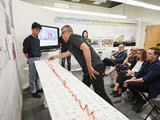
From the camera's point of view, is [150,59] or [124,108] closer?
[150,59]

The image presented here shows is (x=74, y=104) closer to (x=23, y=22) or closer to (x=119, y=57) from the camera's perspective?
(x=23, y=22)

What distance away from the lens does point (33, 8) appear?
2.85 m

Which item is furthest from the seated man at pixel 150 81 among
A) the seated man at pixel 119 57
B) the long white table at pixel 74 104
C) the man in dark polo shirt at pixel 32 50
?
the man in dark polo shirt at pixel 32 50

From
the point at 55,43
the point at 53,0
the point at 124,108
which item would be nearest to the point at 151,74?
the point at 124,108

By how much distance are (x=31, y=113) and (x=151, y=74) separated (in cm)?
214

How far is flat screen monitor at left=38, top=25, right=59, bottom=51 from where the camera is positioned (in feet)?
9.46

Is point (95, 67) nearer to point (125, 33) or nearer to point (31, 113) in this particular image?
point (31, 113)

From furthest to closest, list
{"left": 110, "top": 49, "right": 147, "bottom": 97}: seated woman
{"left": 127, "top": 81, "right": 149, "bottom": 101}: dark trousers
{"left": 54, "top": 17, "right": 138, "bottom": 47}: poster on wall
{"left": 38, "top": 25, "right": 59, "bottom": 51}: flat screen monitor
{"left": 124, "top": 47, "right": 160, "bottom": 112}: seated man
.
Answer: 1. {"left": 54, "top": 17, "right": 138, "bottom": 47}: poster on wall
2. {"left": 38, "top": 25, "right": 59, "bottom": 51}: flat screen monitor
3. {"left": 110, "top": 49, "right": 147, "bottom": 97}: seated woman
4. {"left": 127, "top": 81, "right": 149, "bottom": 101}: dark trousers
5. {"left": 124, "top": 47, "right": 160, "bottom": 112}: seated man

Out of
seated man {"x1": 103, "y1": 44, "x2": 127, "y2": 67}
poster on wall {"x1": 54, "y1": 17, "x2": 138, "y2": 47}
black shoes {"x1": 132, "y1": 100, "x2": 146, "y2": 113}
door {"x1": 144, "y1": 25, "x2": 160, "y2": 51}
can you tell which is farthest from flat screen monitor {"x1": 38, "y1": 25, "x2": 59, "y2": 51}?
door {"x1": 144, "y1": 25, "x2": 160, "y2": 51}

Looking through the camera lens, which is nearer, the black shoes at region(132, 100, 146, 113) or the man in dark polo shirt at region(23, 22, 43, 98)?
the black shoes at region(132, 100, 146, 113)

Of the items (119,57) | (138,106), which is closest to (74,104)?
(138,106)

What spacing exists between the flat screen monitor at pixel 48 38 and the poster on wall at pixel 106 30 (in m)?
1.05

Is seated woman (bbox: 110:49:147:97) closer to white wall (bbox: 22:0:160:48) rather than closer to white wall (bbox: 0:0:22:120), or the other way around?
white wall (bbox: 0:0:22:120)

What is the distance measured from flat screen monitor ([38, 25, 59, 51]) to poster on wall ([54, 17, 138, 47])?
1.05 meters
